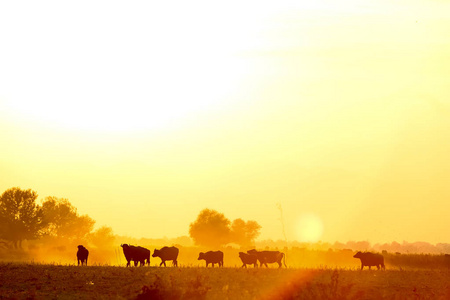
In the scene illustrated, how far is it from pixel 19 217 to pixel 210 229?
149 feet

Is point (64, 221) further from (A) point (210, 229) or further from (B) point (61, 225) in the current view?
(A) point (210, 229)

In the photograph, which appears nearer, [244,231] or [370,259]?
[370,259]

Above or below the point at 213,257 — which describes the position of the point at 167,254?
above

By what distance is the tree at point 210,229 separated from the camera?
491ft

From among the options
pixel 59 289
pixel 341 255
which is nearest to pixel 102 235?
pixel 341 255

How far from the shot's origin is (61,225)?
139 m

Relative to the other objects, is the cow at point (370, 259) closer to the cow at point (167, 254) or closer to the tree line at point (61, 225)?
the cow at point (167, 254)

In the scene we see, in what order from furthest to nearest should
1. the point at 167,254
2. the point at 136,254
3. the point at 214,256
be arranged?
the point at 214,256 → the point at 167,254 → the point at 136,254

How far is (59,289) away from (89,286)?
2.06 meters

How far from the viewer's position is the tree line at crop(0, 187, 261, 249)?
116 metres

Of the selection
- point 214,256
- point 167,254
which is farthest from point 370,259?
point 167,254

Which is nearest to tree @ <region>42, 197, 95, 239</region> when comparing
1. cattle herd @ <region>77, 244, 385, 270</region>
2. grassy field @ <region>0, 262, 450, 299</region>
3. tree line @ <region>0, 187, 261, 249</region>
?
tree line @ <region>0, 187, 261, 249</region>

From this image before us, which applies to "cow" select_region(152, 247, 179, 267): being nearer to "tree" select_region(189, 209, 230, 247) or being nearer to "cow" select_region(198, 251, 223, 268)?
"cow" select_region(198, 251, 223, 268)

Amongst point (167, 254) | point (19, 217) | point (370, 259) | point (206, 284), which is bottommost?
point (206, 284)
